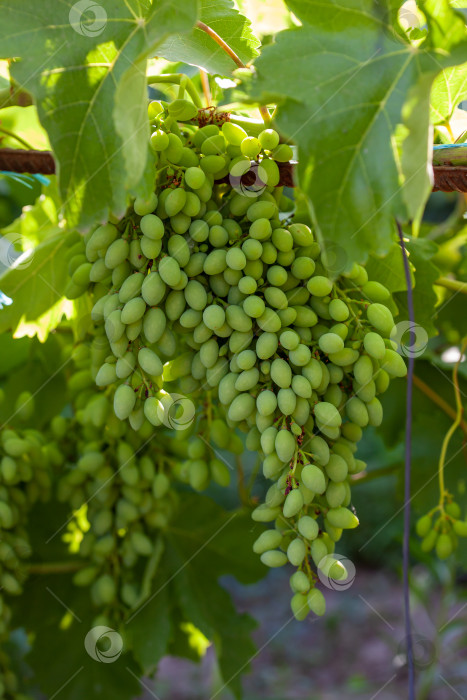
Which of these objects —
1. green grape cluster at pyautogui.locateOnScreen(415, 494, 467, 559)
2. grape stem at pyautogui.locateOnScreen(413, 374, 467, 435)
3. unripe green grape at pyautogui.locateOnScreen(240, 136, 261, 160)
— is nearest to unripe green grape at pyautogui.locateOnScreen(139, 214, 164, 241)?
unripe green grape at pyautogui.locateOnScreen(240, 136, 261, 160)

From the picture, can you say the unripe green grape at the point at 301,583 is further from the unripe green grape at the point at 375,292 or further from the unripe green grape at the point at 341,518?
the unripe green grape at the point at 375,292

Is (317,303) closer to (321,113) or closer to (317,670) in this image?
(321,113)

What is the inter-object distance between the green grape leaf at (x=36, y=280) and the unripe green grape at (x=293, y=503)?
38cm

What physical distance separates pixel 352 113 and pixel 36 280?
442mm

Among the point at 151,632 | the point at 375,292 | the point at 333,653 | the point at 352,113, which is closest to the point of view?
the point at 352,113

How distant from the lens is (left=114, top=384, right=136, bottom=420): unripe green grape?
0.63 meters

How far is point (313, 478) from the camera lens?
0.57m

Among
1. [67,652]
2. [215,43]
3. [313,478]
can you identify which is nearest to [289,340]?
[313,478]

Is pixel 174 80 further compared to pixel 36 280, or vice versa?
pixel 36 280

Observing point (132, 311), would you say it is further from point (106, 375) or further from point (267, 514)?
point (267, 514)

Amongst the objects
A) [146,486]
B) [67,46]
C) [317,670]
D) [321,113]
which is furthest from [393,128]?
[317,670]

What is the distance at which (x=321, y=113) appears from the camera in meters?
0.54

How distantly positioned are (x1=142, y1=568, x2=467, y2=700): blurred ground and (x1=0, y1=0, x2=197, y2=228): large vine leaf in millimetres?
1965

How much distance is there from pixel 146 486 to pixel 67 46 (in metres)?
0.53
